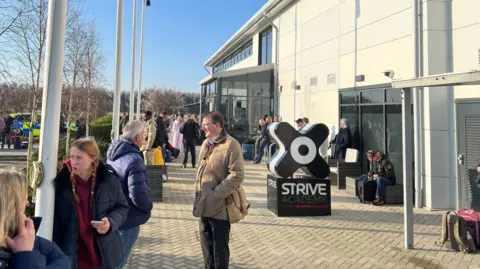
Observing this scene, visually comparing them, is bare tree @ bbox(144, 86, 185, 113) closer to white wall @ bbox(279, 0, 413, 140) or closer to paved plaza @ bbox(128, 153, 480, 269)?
white wall @ bbox(279, 0, 413, 140)

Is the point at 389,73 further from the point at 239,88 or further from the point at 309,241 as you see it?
the point at 239,88

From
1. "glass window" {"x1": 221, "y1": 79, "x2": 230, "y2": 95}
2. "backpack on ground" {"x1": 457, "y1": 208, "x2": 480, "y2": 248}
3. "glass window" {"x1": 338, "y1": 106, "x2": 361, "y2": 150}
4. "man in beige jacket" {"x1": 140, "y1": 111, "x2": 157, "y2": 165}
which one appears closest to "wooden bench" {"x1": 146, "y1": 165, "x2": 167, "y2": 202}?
"man in beige jacket" {"x1": 140, "y1": 111, "x2": 157, "y2": 165}

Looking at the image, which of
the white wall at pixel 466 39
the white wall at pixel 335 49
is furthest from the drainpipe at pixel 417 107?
the white wall at pixel 466 39

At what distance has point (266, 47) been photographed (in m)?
20.9

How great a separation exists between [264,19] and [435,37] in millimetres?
12178

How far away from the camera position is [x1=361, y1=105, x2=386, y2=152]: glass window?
10.0m

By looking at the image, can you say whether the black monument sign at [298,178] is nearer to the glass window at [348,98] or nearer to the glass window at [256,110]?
the glass window at [348,98]

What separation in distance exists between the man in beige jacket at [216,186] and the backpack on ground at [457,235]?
11.8 feet

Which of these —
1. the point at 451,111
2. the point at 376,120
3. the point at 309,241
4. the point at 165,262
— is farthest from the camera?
the point at 376,120

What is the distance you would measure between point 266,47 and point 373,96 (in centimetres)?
1146

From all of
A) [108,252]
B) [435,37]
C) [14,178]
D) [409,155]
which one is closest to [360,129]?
[435,37]

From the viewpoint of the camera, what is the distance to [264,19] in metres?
19.1

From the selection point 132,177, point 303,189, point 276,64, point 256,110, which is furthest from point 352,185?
point 256,110

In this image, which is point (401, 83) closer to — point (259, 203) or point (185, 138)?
point (259, 203)
